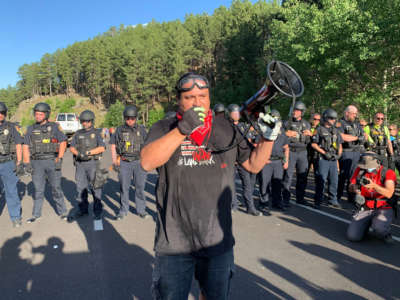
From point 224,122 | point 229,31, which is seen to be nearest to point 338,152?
point 224,122

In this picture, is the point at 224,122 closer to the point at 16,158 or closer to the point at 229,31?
the point at 16,158

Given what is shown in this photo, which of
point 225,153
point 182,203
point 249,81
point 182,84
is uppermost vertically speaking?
point 249,81

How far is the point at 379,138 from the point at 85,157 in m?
6.98

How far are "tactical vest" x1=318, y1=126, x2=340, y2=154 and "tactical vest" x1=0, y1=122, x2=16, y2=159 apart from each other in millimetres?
6623

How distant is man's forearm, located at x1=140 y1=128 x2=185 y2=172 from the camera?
66.5 inches

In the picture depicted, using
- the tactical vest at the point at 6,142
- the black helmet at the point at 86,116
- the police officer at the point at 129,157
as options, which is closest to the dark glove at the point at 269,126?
the police officer at the point at 129,157

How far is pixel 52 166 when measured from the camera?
20.9ft

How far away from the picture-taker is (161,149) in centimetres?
176

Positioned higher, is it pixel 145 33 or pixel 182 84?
pixel 145 33

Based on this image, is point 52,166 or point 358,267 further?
point 52,166

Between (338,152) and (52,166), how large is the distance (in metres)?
6.40

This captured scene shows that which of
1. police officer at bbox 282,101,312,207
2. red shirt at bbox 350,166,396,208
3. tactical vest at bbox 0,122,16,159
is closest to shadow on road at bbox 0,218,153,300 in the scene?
tactical vest at bbox 0,122,16,159

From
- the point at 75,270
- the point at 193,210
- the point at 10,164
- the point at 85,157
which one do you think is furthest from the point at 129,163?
the point at 193,210

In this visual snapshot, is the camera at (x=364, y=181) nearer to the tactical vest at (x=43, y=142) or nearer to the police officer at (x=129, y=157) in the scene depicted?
the police officer at (x=129, y=157)
